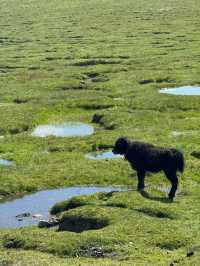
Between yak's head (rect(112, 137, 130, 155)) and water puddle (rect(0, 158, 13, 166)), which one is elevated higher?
yak's head (rect(112, 137, 130, 155))

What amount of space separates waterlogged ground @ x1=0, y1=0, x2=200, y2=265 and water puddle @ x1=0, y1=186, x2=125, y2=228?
2.03 feet

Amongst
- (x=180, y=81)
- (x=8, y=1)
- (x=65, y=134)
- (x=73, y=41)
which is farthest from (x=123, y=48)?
(x=8, y=1)

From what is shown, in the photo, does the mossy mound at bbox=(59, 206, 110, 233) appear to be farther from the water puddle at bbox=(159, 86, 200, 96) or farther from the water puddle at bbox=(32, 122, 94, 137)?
the water puddle at bbox=(159, 86, 200, 96)

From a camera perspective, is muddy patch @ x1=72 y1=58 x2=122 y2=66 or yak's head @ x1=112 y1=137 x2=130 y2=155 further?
muddy patch @ x1=72 y1=58 x2=122 y2=66

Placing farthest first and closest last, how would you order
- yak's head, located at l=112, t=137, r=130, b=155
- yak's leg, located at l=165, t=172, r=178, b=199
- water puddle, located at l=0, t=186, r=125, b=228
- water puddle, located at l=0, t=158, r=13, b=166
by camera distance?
water puddle, located at l=0, t=158, r=13, b=166 → yak's head, located at l=112, t=137, r=130, b=155 → yak's leg, located at l=165, t=172, r=178, b=199 → water puddle, located at l=0, t=186, r=125, b=228

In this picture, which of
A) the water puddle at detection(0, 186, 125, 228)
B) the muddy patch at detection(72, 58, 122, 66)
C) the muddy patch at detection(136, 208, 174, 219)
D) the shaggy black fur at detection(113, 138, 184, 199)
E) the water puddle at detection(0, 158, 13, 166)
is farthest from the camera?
the muddy patch at detection(72, 58, 122, 66)

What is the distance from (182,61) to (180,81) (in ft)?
39.8

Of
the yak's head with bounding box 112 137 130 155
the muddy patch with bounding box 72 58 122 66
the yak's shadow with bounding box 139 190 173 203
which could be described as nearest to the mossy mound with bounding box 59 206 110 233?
the yak's shadow with bounding box 139 190 173 203

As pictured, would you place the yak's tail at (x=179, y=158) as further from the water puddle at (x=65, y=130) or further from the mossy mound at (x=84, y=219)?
the water puddle at (x=65, y=130)

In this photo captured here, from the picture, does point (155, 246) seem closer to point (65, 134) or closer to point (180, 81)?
point (65, 134)

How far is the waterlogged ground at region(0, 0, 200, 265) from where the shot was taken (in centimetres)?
1922

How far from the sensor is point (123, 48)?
77.4m

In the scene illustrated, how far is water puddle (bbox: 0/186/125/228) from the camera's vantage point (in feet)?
76.3

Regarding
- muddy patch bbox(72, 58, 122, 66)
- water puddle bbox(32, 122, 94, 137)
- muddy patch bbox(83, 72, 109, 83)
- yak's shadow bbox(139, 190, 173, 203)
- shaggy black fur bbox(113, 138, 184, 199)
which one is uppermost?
shaggy black fur bbox(113, 138, 184, 199)
